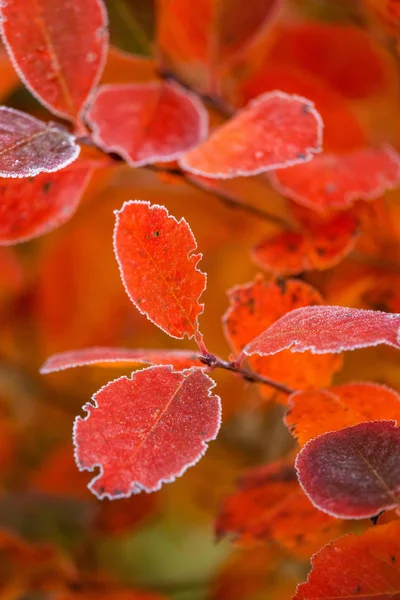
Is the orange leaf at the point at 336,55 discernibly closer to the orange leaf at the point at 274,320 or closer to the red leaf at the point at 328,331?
the orange leaf at the point at 274,320

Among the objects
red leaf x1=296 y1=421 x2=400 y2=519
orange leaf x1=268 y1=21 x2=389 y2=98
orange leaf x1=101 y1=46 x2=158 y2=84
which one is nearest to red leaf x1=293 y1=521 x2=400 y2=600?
red leaf x1=296 y1=421 x2=400 y2=519

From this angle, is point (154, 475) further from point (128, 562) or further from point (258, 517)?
point (128, 562)

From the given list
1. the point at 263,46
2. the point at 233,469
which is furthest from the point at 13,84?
the point at 233,469

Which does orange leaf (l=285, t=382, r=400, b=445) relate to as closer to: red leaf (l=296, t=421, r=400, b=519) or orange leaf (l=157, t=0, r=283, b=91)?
red leaf (l=296, t=421, r=400, b=519)

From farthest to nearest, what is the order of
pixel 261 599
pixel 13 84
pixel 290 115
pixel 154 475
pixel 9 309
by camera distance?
pixel 9 309 → pixel 261 599 → pixel 13 84 → pixel 290 115 → pixel 154 475

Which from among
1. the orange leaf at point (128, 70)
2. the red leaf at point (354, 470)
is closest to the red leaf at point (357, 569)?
the red leaf at point (354, 470)
